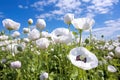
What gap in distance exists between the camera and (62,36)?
308 cm

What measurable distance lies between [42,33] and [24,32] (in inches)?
51.7

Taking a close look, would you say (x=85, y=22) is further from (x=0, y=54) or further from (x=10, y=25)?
(x=0, y=54)

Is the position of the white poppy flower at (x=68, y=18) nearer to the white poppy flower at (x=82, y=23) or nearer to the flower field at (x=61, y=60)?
the flower field at (x=61, y=60)

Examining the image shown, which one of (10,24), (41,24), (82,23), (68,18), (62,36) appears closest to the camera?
(82,23)

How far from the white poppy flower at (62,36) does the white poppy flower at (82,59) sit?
711mm

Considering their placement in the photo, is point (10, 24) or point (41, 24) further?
point (41, 24)

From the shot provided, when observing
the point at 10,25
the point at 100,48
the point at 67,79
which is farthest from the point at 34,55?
the point at 100,48

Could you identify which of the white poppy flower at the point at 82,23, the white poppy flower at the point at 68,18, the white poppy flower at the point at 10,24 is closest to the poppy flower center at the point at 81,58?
the white poppy flower at the point at 82,23

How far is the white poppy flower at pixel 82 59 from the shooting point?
6.70 feet

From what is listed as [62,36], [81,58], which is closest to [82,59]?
[81,58]

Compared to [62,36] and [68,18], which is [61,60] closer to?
[68,18]

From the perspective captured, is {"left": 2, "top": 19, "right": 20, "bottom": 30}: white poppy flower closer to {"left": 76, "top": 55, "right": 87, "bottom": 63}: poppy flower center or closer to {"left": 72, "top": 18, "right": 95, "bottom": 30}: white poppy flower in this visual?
{"left": 72, "top": 18, "right": 95, "bottom": 30}: white poppy flower

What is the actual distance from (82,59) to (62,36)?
948 millimetres

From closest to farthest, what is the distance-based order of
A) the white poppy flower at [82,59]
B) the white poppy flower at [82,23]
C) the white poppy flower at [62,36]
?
the white poppy flower at [82,59] → the white poppy flower at [82,23] → the white poppy flower at [62,36]
